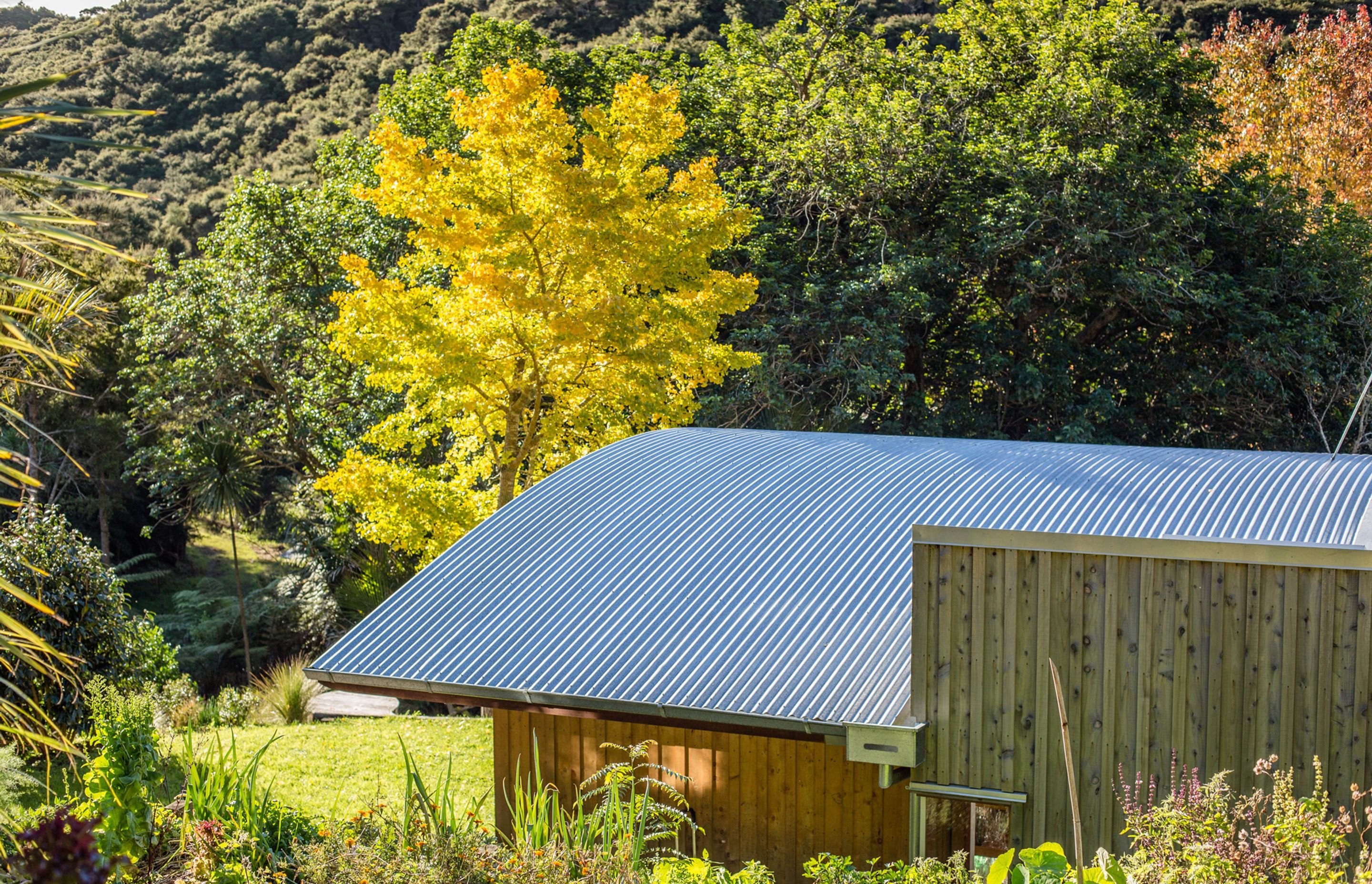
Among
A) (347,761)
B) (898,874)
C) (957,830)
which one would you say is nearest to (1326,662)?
(957,830)

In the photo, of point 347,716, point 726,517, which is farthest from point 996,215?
point 347,716

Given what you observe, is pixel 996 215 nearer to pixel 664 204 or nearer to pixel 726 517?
pixel 664 204

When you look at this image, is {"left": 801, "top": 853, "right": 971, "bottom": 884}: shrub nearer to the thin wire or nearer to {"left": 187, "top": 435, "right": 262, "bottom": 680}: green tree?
the thin wire

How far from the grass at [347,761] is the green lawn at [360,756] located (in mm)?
14

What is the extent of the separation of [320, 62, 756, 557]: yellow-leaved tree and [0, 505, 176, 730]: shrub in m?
2.72

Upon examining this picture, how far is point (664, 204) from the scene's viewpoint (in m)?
13.0

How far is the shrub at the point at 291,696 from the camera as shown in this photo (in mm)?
15172

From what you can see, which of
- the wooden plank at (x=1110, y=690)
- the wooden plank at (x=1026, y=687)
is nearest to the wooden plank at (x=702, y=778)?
the wooden plank at (x=1026, y=687)

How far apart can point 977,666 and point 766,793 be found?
2397 millimetres

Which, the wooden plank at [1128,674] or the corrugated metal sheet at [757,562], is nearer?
the wooden plank at [1128,674]

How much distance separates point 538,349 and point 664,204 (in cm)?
235

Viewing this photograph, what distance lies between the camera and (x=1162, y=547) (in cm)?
546

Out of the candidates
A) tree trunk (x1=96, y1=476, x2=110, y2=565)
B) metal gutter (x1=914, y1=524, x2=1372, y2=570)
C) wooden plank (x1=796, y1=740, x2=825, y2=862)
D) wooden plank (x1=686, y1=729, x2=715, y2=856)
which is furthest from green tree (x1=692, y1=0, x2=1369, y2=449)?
tree trunk (x1=96, y1=476, x2=110, y2=565)

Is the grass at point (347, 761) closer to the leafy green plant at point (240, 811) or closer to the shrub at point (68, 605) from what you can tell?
the shrub at point (68, 605)
